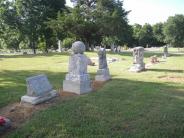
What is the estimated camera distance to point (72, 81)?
13.1m

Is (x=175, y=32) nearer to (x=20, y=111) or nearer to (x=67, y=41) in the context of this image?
(x=67, y=41)

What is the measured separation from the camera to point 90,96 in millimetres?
12117

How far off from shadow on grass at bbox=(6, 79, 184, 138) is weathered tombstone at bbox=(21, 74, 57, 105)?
65cm

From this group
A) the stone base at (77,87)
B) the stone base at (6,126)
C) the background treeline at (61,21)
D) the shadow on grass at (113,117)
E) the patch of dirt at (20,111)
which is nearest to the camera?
the shadow on grass at (113,117)

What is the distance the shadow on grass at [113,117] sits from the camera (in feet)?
27.2

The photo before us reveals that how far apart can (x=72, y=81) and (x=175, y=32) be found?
66624 millimetres

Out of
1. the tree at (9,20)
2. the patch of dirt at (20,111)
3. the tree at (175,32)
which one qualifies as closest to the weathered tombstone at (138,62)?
the patch of dirt at (20,111)

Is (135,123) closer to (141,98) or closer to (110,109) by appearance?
(110,109)

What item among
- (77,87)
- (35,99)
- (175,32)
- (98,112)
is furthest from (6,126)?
(175,32)

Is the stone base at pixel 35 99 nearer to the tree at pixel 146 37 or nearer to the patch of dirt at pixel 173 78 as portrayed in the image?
the patch of dirt at pixel 173 78

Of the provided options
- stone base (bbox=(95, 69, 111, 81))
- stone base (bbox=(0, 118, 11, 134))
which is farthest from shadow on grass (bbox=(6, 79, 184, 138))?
stone base (bbox=(95, 69, 111, 81))

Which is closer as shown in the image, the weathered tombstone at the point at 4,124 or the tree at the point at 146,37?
the weathered tombstone at the point at 4,124

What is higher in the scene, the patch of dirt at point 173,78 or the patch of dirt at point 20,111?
the patch of dirt at point 173,78

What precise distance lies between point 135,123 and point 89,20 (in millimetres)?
41989
